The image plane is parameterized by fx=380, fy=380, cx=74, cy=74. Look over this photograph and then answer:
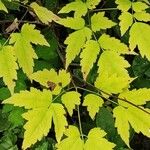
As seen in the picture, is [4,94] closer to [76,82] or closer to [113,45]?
[76,82]

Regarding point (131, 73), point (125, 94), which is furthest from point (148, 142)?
point (125, 94)

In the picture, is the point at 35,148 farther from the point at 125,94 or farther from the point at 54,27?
the point at 54,27

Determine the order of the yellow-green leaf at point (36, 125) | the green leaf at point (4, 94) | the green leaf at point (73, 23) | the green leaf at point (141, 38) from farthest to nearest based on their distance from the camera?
1. the green leaf at point (4, 94)
2. the green leaf at point (73, 23)
3. the green leaf at point (141, 38)
4. the yellow-green leaf at point (36, 125)

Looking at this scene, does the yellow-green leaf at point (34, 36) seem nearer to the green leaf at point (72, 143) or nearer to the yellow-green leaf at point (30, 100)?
the yellow-green leaf at point (30, 100)

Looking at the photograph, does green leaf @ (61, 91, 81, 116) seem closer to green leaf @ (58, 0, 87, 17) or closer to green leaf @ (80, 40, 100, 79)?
green leaf @ (80, 40, 100, 79)

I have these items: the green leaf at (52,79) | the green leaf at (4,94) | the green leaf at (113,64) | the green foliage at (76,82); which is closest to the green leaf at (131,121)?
the green foliage at (76,82)
